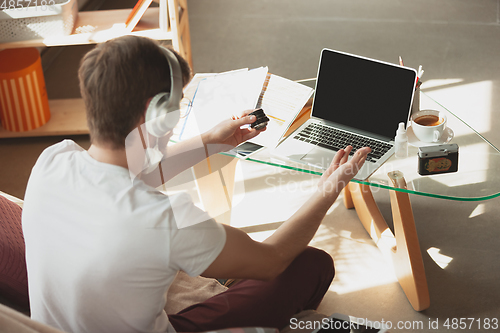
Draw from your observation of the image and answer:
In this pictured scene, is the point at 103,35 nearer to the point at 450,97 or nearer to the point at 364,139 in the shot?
the point at 364,139

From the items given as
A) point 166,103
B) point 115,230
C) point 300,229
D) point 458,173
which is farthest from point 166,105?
point 458,173

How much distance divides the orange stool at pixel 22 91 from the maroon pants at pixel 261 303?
1847 millimetres

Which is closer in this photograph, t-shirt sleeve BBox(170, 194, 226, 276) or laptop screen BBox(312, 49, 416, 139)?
t-shirt sleeve BBox(170, 194, 226, 276)

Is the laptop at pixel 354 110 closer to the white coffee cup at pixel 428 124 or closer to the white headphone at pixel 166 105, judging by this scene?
the white coffee cup at pixel 428 124

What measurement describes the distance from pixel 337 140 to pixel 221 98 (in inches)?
19.2

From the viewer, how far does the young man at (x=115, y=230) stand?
99cm

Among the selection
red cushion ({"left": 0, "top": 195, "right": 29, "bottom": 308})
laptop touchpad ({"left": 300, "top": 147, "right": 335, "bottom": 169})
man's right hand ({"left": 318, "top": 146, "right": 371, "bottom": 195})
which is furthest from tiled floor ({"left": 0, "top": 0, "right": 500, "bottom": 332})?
red cushion ({"left": 0, "top": 195, "right": 29, "bottom": 308})

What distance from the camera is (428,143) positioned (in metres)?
1.66

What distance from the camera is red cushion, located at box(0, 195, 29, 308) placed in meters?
1.32

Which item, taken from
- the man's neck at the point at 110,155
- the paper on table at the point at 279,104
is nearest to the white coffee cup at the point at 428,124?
the paper on table at the point at 279,104

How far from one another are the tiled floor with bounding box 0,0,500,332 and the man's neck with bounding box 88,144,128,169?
1086 millimetres

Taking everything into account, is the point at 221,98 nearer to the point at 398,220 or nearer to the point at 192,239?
the point at 398,220

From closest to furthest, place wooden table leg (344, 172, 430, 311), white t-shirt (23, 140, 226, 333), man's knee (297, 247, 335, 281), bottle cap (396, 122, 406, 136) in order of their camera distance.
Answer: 1. white t-shirt (23, 140, 226, 333)
2. man's knee (297, 247, 335, 281)
3. bottle cap (396, 122, 406, 136)
4. wooden table leg (344, 172, 430, 311)

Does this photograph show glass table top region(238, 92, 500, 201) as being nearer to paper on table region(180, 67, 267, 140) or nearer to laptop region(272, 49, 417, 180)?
laptop region(272, 49, 417, 180)
